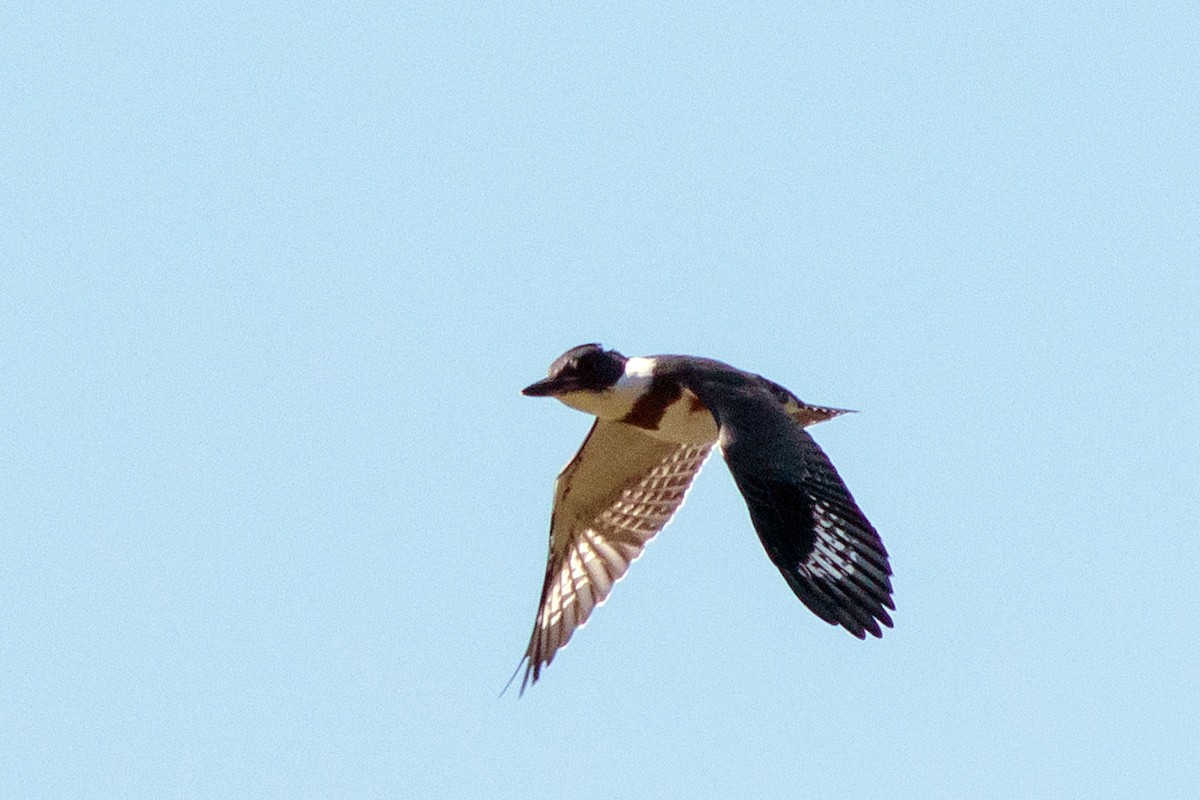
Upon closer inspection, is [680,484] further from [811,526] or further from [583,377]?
[811,526]

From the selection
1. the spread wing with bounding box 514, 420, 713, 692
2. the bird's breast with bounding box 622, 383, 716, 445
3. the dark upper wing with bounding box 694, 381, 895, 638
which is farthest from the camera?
the spread wing with bounding box 514, 420, 713, 692

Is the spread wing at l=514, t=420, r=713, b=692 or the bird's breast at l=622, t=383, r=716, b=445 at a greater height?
the bird's breast at l=622, t=383, r=716, b=445

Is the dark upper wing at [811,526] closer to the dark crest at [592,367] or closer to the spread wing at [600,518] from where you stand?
the dark crest at [592,367]

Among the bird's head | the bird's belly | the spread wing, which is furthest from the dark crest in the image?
the spread wing

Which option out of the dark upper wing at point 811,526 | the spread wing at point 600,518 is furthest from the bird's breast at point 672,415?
the dark upper wing at point 811,526

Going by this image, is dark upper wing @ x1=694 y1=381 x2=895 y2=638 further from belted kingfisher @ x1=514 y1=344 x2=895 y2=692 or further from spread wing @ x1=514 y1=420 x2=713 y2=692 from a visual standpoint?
spread wing @ x1=514 y1=420 x2=713 y2=692

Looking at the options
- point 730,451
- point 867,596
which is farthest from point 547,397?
point 867,596
